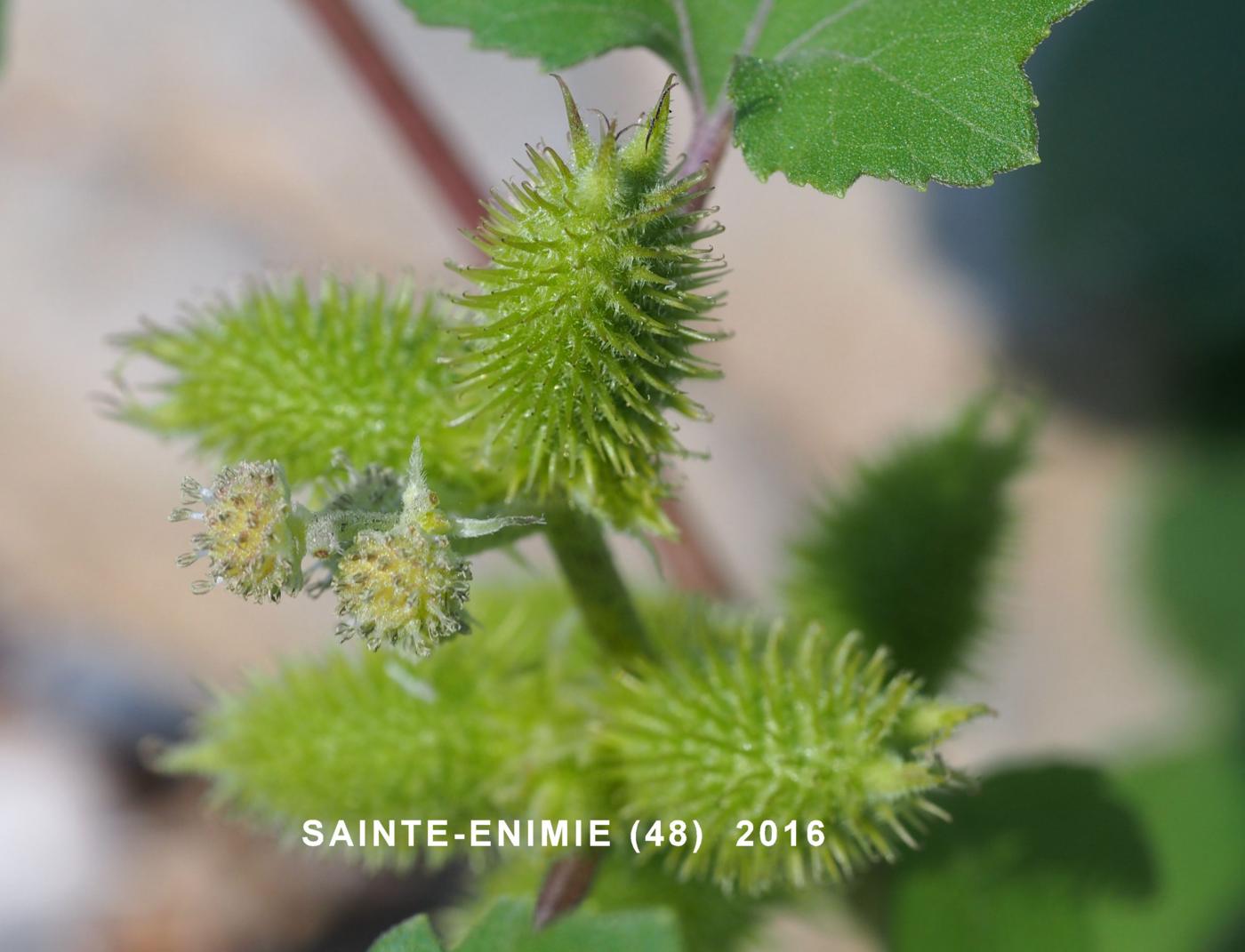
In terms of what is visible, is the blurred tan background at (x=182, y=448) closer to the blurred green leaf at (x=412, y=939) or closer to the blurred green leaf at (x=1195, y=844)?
the blurred green leaf at (x=1195, y=844)

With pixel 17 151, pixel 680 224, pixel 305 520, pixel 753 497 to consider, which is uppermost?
pixel 17 151

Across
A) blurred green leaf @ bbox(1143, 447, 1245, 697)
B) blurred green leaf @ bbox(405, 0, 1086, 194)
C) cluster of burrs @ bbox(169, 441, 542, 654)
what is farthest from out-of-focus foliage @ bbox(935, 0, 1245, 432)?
cluster of burrs @ bbox(169, 441, 542, 654)

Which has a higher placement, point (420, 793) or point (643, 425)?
point (643, 425)

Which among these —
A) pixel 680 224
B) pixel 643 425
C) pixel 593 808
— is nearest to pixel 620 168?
pixel 680 224

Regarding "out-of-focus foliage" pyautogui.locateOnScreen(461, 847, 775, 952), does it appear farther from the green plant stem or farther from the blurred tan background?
the blurred tan background

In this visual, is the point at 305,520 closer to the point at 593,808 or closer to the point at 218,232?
the point at 593,808

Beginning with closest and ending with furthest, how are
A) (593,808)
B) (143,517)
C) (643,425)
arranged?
(643,425), (593,808), (143,517)

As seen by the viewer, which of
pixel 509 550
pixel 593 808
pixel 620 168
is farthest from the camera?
pixel 593 808

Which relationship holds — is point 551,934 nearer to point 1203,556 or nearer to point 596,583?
point 596,583
